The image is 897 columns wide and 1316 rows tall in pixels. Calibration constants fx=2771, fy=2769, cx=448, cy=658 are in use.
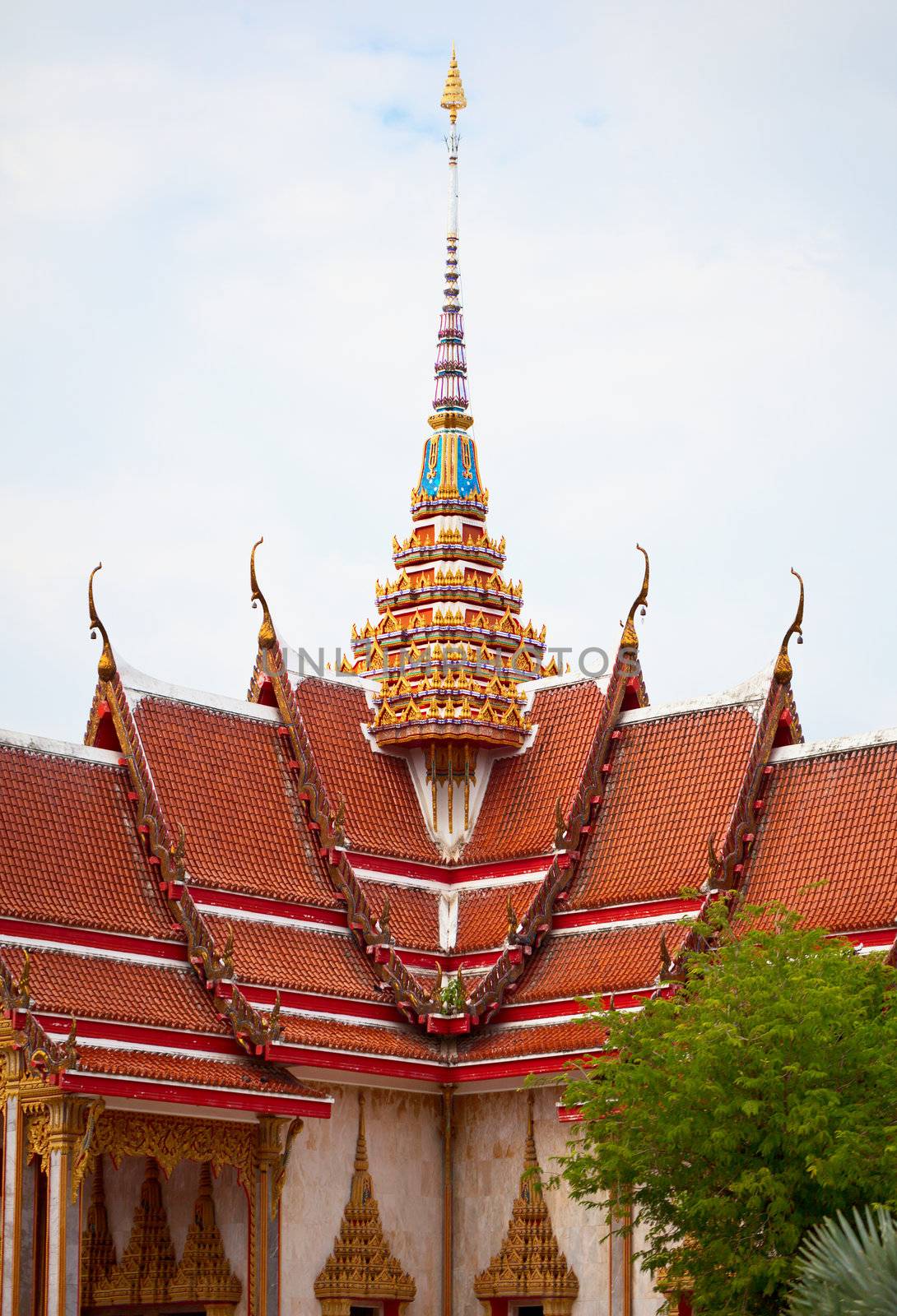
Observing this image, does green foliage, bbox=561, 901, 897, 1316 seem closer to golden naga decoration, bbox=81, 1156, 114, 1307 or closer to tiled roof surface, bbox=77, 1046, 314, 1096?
tiled roof surface, bbox=77, 1046, 314, 1096

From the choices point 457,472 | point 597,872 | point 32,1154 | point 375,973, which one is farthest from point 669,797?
point 32,1154

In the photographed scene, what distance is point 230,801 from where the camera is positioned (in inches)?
1348

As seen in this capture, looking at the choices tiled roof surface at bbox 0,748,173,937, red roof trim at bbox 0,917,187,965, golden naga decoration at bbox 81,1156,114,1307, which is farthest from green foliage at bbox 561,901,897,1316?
tiled roof surface at bbox 0,748,173,937

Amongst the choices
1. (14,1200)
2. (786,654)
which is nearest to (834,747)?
(786,654)

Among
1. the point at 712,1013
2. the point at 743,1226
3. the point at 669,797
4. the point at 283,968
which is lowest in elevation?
the point at 743,1226

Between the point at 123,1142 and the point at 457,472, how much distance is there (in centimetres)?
1347

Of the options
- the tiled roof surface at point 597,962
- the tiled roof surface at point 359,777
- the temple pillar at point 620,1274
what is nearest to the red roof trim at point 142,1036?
the tiled roof surface at point 597,962

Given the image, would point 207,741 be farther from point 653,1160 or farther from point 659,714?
point 653,1160

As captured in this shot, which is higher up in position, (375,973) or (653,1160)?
(375,973)

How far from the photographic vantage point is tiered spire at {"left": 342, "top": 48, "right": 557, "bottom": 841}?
36.6 metres

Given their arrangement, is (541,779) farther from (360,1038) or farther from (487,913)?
(360,1038)

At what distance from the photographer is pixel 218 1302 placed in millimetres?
30891

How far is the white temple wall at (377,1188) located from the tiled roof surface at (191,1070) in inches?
34.7

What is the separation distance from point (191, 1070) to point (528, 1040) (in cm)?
453
